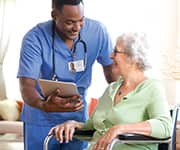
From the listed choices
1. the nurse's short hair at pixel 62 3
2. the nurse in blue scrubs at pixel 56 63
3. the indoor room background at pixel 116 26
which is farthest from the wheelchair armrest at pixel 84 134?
the indoor room background at pixel 116 26

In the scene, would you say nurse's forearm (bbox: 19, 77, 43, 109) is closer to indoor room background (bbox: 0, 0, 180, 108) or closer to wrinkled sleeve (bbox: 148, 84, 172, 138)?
wrinkled sleeve (bbox: 148, 84, 172, 138)

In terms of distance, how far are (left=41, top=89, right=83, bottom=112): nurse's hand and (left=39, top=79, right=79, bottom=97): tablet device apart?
25 mm

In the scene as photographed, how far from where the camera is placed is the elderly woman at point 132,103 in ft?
6.49

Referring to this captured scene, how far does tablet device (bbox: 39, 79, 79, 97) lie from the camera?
2082 mm

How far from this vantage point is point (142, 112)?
2.08m

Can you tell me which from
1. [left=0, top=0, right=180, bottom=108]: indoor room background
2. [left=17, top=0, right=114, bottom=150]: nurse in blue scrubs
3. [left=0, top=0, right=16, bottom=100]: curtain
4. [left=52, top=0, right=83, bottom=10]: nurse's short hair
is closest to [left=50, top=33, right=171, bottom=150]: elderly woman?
[left=17, top=0, right=114, bottom=150]: nurse in blue scrubs

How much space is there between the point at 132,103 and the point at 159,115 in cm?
17

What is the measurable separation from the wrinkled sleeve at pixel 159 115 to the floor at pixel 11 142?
2216 mm

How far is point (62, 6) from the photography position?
221 centimetres

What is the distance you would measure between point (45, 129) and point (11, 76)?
2619 mm

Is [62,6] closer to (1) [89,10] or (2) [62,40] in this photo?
(2) [62,40]

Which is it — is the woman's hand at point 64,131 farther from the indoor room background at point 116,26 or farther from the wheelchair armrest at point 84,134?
the indoor room background at point 116,26

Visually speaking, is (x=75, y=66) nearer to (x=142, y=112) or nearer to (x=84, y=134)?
(x=84, y=134)

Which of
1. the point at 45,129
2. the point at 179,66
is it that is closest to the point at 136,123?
the point at 45,129
